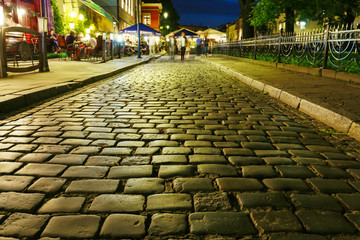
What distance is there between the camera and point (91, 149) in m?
3.24

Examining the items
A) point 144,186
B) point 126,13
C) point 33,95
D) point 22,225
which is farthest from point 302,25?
point 22,225

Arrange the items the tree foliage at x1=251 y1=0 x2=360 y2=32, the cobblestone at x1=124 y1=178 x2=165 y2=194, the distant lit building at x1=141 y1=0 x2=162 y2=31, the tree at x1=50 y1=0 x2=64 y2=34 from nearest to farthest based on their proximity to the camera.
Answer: the cobblestone at x1=124 y1=178 x2=165 y2=194
the tree foliage at x1=251 y1=0 x2=360 y2=32
the tree at x1=50 y1=0 x2=64 y2=34
the distant lit building at x1=141 y1=0 x2=162 y2=31

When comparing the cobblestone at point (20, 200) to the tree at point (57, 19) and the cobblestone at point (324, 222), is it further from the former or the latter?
the tree at point (57, 19)

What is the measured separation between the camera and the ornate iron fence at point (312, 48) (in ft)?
26.1

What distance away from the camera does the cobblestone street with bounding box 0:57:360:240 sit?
73.4 inches

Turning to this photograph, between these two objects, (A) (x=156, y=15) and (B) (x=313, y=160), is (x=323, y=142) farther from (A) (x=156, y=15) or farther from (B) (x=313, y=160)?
(A) (x=156, y=15)

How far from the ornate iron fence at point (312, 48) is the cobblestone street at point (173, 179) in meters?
4.47

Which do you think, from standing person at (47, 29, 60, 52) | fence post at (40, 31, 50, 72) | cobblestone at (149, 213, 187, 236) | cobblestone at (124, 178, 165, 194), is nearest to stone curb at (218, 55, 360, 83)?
cobblestone at (124, 178, 165, 194)

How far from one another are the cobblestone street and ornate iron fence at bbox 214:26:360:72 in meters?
4.47

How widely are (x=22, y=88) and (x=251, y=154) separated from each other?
16.3 feet

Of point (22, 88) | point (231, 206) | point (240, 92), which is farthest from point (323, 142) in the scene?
point (22, 88)

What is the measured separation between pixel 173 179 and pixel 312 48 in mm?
8929

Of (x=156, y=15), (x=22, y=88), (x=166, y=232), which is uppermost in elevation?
(x=156, y=15)

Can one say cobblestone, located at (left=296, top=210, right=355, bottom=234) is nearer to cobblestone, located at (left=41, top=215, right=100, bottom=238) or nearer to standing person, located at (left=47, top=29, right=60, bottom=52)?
cobblestone, located at (left=41, top=215, right=100, bottom=238)
